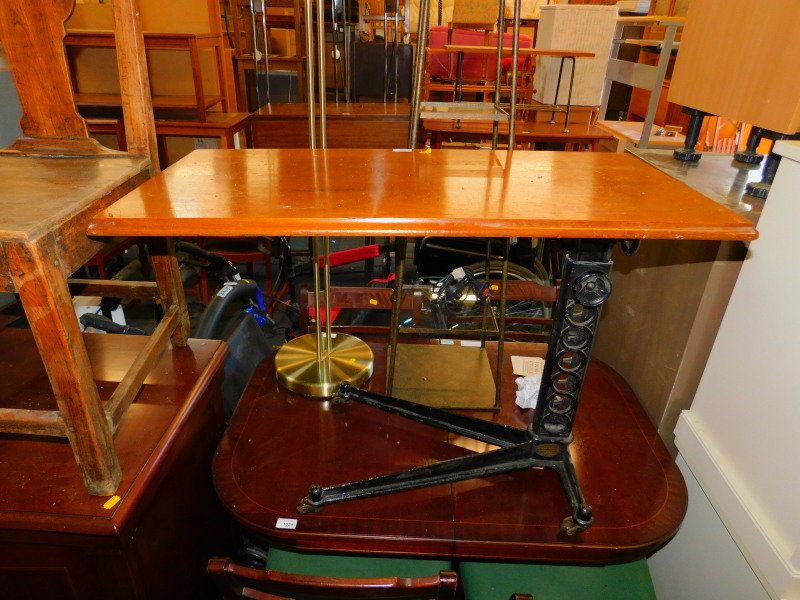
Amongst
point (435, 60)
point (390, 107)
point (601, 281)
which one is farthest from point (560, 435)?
point (435, 60)

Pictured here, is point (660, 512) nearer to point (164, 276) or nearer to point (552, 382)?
point (552, 382)

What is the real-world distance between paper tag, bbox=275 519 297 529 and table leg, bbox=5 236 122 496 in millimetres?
290

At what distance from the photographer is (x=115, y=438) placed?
1.01 metres

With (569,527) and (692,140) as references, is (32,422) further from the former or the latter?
→ (692,140)

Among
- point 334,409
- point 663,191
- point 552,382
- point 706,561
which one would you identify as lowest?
point 706,561

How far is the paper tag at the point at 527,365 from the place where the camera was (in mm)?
1401

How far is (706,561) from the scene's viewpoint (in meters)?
1.09

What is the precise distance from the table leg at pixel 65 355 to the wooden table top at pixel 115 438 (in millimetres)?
47

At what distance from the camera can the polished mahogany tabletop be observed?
3.11 feet

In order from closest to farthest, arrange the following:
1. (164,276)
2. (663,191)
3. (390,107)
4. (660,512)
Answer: (663,191) < (660,512) < (164,276) < (390,107)

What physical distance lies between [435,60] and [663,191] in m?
4.75

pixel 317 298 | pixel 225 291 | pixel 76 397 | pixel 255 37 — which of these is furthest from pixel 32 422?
pixel 255 37

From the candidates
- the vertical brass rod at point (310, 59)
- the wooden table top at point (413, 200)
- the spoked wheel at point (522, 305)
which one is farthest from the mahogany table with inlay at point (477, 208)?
the spoked wheel at point (522, 305)

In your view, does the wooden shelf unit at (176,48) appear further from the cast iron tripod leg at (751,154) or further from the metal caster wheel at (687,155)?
the cast iron tripod leg at (751,154)
